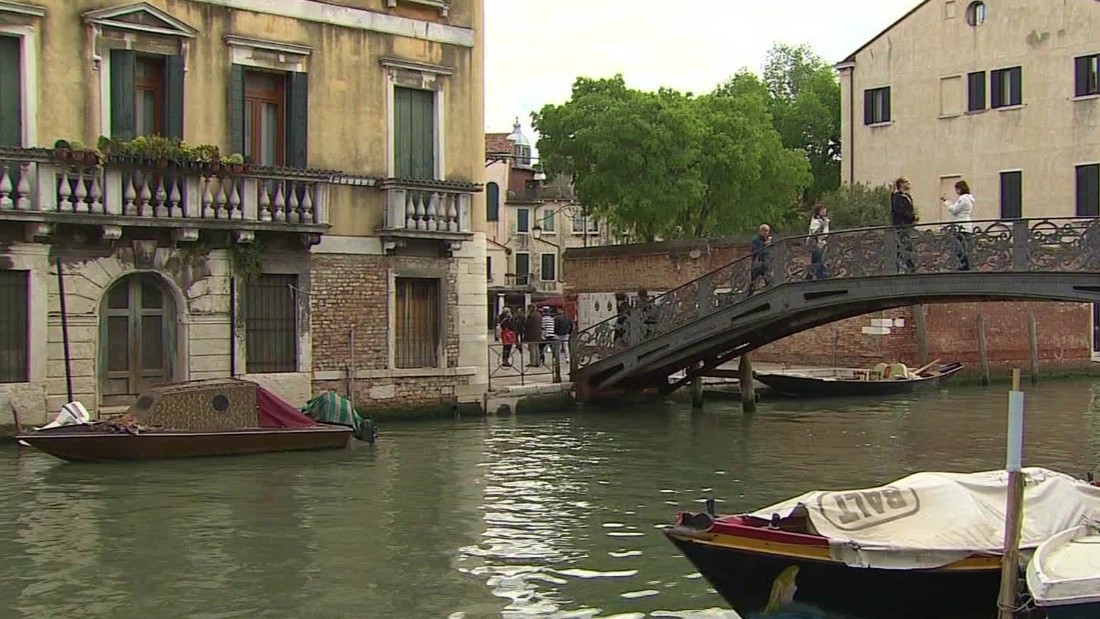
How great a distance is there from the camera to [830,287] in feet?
54.9

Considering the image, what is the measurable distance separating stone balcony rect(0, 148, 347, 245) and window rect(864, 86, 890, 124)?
17.6 meters

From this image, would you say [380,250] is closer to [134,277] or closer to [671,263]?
[134,277]

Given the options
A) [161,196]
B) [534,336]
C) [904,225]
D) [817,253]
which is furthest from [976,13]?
[161,196]

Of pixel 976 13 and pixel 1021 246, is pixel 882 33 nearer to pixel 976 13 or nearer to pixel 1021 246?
pixel 976 13

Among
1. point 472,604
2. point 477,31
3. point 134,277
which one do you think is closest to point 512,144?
point 477,31

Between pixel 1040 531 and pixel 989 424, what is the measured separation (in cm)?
1215

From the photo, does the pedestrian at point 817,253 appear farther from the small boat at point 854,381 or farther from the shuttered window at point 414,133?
the small boat at point 854,381

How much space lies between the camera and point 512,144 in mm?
54438

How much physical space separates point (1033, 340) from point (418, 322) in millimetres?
15393

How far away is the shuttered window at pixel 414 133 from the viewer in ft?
59.6

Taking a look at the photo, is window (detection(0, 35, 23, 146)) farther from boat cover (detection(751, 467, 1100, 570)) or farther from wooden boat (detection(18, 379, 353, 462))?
boat cover (detection(751, 467, 1100, 570))

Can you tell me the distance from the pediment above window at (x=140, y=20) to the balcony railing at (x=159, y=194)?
1.61 meters

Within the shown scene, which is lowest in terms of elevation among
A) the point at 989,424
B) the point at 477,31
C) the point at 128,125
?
the point at 989,424

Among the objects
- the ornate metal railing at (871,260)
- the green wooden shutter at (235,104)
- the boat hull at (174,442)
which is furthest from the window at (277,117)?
the ornate metal railing at (871,260)
